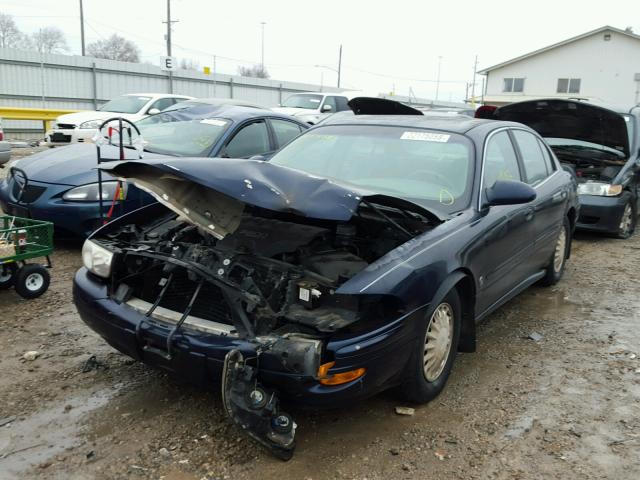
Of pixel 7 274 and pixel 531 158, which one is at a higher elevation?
pixel 531 158

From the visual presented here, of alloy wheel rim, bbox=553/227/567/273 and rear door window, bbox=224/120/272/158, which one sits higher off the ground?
rear door window, bbox=224/120/272/158

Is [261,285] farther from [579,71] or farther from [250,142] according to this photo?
[579,71]

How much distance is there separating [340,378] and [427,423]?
0.80 m

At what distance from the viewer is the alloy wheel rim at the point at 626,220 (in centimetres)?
804

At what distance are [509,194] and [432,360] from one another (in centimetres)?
121

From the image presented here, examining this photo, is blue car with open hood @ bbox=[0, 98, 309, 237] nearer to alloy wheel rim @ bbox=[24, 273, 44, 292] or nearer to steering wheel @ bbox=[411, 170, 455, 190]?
alloy wheel rim @ bbox=[24, 273, 44, 292]

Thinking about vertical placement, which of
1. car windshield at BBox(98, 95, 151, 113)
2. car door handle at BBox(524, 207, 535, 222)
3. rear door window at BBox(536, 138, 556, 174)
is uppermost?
car windshield at BBox(98, 95, 151, 113)

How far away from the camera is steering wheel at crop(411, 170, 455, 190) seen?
3.89 metres

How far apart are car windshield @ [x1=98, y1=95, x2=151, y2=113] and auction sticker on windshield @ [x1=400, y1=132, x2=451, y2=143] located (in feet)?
36.3

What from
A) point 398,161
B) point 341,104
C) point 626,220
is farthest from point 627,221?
→ point 341,104

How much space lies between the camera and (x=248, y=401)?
258cm

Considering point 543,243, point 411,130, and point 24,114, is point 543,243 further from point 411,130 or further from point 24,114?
point 24,114

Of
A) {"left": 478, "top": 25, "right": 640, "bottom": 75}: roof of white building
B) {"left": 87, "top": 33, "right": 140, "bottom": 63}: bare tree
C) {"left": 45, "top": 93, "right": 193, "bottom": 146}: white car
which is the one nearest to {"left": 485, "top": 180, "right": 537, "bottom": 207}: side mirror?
{"left": 45, "top": 93, "right": 193, "bottom": 146}: white car

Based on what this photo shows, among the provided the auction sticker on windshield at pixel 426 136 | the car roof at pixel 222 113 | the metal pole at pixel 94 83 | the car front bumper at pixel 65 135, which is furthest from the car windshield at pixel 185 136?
the metal pole at pixel 94 83
